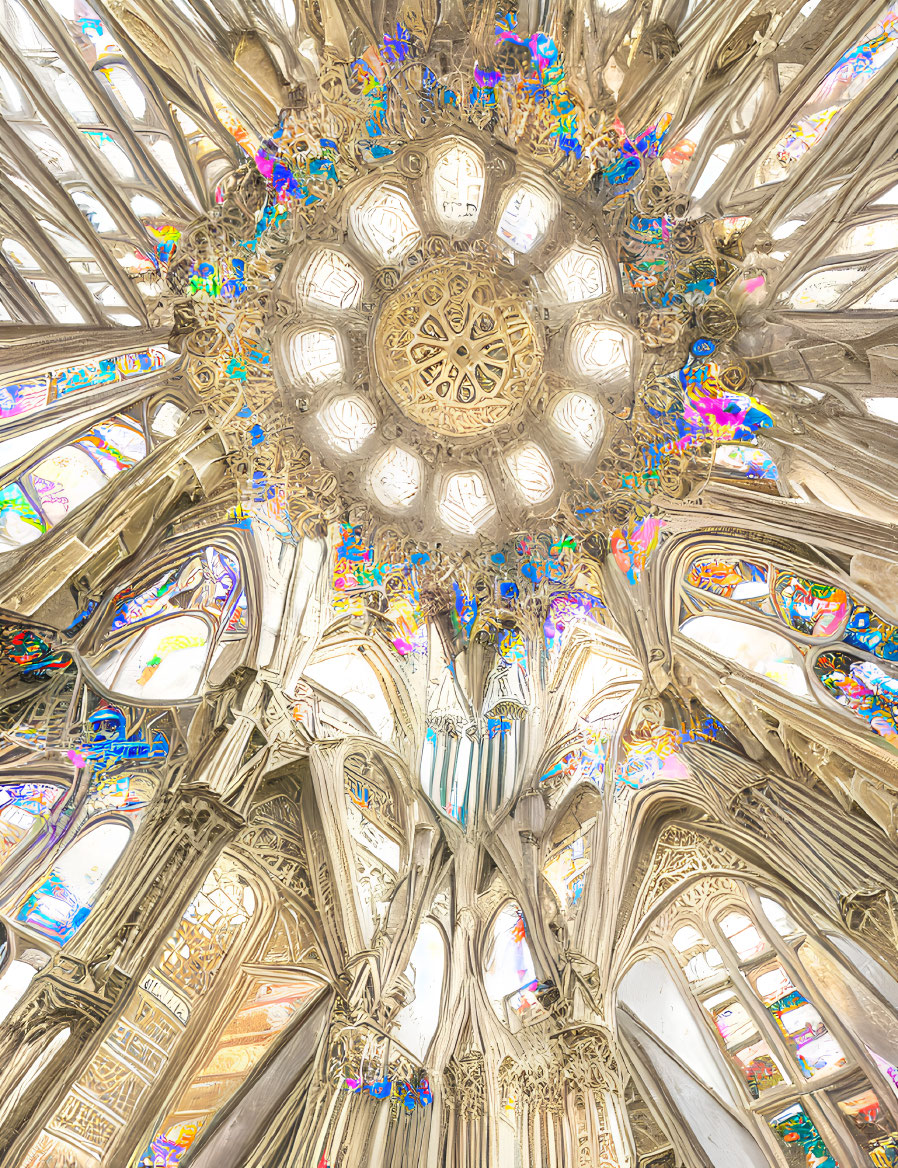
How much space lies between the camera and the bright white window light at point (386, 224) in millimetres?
14750

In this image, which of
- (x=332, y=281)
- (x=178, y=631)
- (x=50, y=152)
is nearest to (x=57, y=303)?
(x=50, y=152)

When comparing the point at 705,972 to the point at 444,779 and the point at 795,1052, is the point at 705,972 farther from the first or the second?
the point at 444,779

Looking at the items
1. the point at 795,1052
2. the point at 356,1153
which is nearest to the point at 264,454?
the point at 356,1153

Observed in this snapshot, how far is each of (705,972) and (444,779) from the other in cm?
457

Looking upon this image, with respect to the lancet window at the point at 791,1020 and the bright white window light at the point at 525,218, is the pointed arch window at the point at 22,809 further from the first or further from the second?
the bright white window light at the point at 525,218

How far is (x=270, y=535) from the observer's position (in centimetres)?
1312

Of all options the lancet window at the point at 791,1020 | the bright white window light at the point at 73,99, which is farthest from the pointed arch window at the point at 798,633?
the bright white window light at the point at 73,99

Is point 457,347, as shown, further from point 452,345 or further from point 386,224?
point 386,224

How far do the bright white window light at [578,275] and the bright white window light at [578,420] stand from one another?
5.52ft

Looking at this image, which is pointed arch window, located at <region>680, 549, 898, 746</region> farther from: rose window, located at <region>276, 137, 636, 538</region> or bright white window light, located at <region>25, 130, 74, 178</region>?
bright white window light, located at <region>25, 130, 74, 178</region>

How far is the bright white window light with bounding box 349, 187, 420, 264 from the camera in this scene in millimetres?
14750

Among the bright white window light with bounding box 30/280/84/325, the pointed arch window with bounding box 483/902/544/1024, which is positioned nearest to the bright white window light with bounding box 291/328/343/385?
the bright white window light with bounding box 30/280/84/325

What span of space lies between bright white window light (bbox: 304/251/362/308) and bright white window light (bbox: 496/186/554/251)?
107 inches

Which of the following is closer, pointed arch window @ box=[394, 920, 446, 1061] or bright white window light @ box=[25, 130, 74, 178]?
bright white window light @ box=[25, 130, 74, 178]
